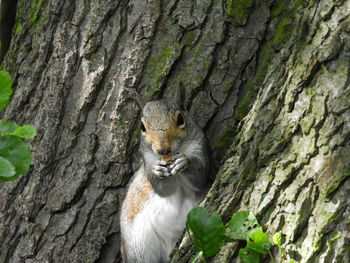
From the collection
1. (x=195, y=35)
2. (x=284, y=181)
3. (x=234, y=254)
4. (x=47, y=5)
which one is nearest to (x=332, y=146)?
(x=284, y=181)

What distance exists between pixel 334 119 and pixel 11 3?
2.05 metres

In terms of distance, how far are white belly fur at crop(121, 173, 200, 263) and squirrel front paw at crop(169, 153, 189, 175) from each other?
0.19m

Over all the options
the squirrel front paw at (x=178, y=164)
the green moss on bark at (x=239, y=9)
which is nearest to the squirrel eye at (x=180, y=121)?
the squirrel front paw at (x=178, y=164)

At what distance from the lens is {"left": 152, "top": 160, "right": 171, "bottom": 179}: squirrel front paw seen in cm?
228

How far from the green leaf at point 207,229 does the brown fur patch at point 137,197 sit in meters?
0.80

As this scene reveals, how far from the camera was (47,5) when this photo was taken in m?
2.56

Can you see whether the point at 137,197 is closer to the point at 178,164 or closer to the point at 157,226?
the point at 157,226

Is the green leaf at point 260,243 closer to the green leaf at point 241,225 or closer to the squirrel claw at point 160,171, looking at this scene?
the green leaf at point 241,225

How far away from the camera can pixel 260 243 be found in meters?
1.61

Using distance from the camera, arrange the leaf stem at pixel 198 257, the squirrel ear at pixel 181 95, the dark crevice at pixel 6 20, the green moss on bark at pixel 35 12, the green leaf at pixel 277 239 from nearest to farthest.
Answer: the green leaf at pixel 277 239
the leaf stem at pixel 198 257
the squirrel ear at pixel 181 95
the green moss on bark at pixel 35 12
the dark crevice at pixel 6 20

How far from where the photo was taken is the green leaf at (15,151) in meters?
1.09

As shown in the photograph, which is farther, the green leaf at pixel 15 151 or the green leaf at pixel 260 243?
the green leaf at pixel 260 243

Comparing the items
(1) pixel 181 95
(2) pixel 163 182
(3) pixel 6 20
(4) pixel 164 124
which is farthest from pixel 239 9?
(3) pixel 6 20

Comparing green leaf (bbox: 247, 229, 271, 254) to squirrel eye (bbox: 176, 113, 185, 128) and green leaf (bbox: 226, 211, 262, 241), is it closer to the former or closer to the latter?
green leaf (bbox: 226, 211, 262, 241)
